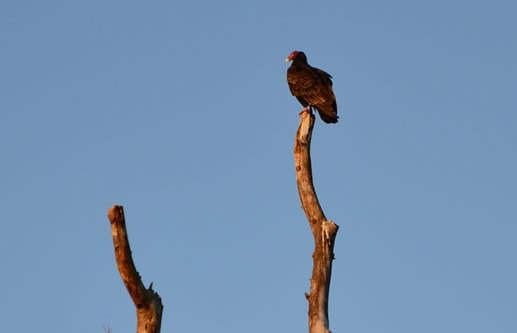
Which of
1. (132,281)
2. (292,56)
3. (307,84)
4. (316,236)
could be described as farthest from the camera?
(292,56)

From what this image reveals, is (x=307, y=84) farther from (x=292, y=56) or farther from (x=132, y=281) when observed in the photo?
(x=132, y=281)

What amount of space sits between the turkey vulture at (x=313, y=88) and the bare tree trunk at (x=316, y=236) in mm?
2158

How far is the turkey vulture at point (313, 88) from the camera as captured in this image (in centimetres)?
1246

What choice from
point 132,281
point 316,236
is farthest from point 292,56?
point 132,281

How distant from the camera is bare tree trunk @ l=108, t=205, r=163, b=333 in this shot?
26.2 ft

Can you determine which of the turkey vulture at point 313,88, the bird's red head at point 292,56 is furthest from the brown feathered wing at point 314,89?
the bird's red head at point 292,56

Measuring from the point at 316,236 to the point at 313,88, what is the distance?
13.6 ft

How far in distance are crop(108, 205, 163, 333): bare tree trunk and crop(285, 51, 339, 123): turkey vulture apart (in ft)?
17.1

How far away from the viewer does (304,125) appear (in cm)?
1046

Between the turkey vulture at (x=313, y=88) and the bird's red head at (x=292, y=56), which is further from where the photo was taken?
the bird's red head at (x=292, y=56)

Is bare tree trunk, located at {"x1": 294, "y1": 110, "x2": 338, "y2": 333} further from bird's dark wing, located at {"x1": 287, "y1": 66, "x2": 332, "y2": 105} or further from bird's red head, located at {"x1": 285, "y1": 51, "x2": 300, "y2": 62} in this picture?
bird's red head, located at {"x1": 285, "y1": 51, "x2": 300, "y2": 62}

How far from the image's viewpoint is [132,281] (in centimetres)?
799

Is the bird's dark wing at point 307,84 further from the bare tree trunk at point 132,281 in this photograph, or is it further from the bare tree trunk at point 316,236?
the bare tree trunk at point 132,281

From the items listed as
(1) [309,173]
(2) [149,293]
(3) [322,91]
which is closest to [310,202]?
(1) [309,173]
